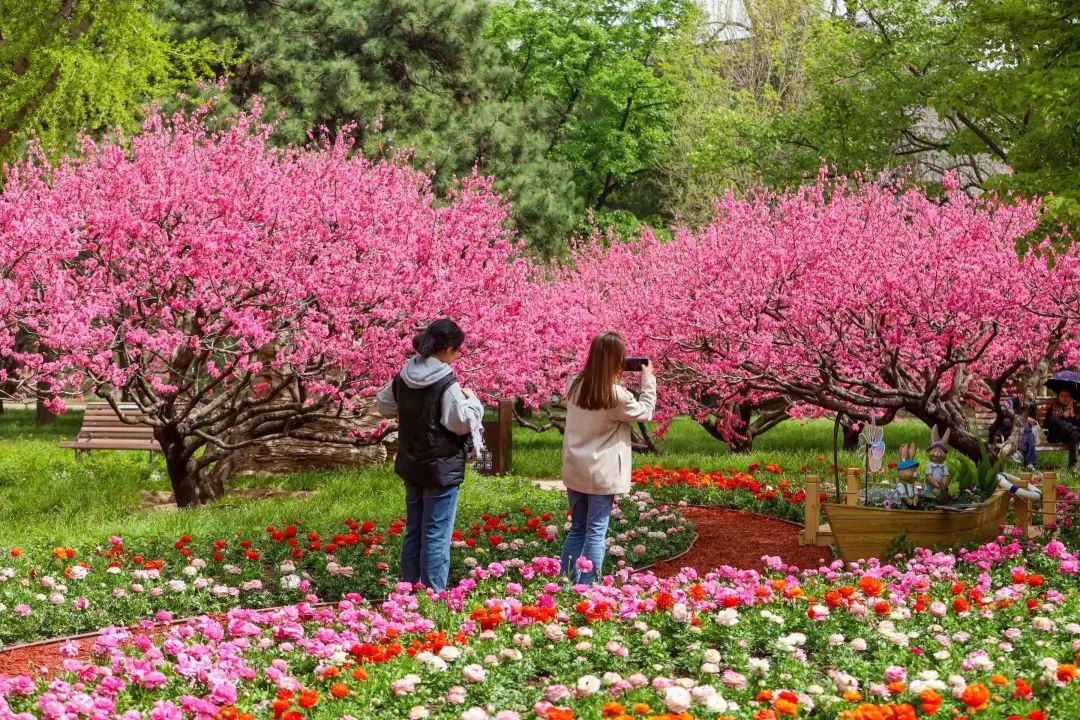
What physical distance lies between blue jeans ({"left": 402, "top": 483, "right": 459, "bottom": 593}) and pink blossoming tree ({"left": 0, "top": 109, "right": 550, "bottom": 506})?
381cm

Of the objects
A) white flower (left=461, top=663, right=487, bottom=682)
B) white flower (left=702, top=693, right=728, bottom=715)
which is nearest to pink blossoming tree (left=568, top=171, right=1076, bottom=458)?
white flower (left=461, top=663, right=487, bottom=682)

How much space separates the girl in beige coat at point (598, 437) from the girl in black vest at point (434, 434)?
23.8 inches

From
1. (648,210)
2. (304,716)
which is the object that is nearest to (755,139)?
(648,210)

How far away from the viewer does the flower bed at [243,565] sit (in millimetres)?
6859

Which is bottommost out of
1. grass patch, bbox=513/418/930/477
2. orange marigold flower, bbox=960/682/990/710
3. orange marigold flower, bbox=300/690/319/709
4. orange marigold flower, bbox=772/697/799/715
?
grass patch, bbox=513/418/930/477

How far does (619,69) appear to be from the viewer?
3428 cm

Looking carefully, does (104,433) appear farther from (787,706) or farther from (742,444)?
(787,706)

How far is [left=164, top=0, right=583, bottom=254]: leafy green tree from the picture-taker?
79.9 feet

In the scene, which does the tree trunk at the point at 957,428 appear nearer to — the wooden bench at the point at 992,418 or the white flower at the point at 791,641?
the wooden bench at the point at 992,418

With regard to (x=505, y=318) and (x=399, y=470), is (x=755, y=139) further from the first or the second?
(x=399, y=470)

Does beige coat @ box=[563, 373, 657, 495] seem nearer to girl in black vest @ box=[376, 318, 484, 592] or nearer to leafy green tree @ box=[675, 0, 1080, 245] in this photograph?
girl in black vest @ box=[376, 318, 484, 592]

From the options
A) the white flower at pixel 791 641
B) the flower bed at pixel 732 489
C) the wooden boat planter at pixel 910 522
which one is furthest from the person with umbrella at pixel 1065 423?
the white flower at pixel 791 641

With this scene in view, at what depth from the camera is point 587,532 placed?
707cm

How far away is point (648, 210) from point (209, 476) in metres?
25.7
